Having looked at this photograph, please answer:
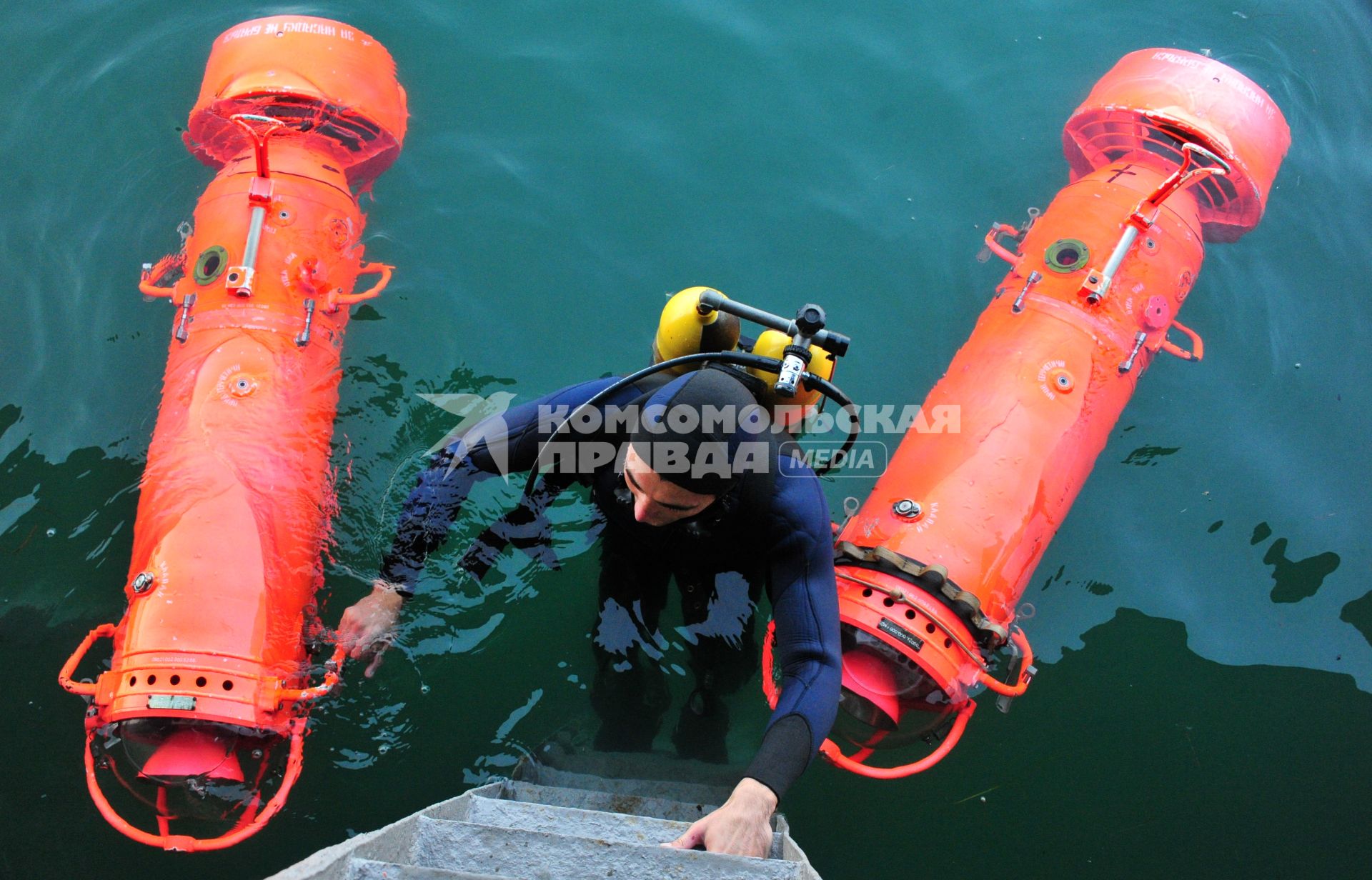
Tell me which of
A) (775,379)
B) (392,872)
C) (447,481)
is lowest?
(392,872)

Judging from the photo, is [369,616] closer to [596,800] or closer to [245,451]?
[245,451]

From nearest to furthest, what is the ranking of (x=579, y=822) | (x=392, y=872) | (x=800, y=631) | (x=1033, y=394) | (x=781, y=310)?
(x=392, y=872)
(x=579, y=822)
(x=800, y=631)
(x=1033, y=394)
(x=781, y=310)

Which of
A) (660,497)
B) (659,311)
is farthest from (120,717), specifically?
(659,311)

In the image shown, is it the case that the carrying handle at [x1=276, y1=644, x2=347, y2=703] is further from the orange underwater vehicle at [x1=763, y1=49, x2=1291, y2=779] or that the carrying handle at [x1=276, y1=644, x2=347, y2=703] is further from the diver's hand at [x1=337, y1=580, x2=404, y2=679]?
the orange underwater vehicle at [x1=763, y1=49, x2=1291, y2=779]

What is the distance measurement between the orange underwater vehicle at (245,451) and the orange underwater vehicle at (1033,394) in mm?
1434

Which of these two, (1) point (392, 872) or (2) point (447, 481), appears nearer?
(1) point (392, 872)

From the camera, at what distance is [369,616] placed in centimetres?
283

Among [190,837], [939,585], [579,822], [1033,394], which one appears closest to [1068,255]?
[1033,394]

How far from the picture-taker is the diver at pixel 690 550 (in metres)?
2.14

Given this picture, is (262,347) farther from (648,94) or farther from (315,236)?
(648,94)

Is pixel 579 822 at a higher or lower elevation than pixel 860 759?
lower

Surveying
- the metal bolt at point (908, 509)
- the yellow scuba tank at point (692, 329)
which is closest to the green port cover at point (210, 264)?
the yellow scuba tank at point (692, 329)

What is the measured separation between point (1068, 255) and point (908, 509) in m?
1.25

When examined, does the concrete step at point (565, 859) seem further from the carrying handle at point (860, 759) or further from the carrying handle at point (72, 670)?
the carrying handle at point (72, 670)
